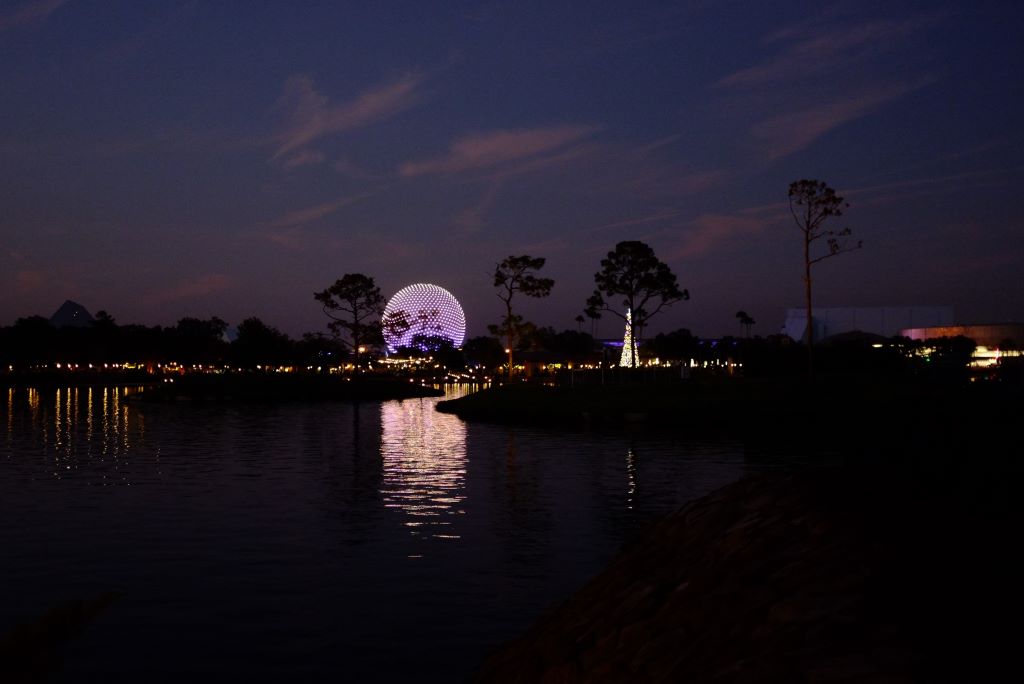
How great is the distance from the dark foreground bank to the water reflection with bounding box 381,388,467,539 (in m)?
9.37

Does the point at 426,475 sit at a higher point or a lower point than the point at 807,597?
lower

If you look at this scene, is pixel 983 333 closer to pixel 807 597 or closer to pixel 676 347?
pixel 676 347

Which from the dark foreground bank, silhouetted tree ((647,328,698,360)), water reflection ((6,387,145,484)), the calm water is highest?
silhouetted tree ((647,328,698,360))

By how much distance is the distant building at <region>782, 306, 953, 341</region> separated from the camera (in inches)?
5354

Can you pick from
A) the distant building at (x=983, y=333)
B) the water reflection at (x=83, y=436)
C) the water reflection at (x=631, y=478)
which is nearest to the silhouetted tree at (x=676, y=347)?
the distant building at (x=983, y=333)

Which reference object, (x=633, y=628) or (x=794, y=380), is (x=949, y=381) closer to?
(x=794, y=380)

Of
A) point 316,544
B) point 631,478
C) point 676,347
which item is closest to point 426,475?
point 631,478

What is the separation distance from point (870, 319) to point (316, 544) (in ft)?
464

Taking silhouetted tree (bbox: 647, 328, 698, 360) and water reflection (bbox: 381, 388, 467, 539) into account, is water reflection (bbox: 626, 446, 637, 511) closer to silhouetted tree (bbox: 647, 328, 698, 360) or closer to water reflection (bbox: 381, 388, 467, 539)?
water reflection (bbox: 381, 388, 467, 539)

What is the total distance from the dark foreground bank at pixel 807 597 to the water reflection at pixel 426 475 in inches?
369

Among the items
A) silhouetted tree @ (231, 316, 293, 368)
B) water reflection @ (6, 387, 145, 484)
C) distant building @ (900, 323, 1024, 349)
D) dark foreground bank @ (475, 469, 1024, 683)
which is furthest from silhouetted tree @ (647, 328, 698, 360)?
dark foreground bank @ (475, 469, 1024, 683)

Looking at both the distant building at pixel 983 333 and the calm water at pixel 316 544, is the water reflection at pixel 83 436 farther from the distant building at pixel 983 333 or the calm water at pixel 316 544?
the distant building at pixel 983 333

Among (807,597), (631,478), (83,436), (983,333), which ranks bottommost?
(631,478)

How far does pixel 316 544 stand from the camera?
17109mm
